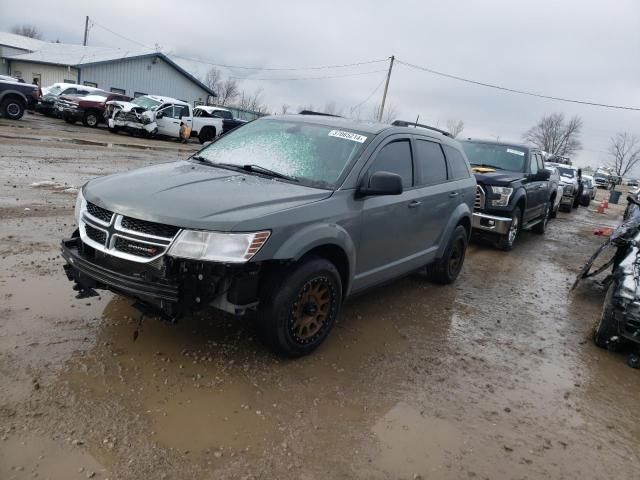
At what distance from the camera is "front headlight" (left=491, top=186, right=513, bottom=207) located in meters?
8.49

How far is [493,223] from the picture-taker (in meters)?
8.58

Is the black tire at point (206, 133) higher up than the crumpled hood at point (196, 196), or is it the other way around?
the crumpled hood at point (196, 196)

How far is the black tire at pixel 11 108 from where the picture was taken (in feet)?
65.2

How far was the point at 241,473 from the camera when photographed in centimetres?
260

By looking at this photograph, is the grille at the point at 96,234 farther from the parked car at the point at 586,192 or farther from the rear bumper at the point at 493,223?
the parked car at the point at 586,192

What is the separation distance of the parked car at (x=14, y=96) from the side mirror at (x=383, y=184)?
67.0ft

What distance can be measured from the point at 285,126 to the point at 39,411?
3.01 metres

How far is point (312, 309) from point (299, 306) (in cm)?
12

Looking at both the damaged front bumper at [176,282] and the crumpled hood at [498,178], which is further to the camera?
the crumpled hood at [498,178]

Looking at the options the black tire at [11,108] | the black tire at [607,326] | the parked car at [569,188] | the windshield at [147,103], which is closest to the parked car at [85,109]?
the windshield at [147,103]

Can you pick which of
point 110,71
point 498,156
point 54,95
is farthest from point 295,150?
point 110,71

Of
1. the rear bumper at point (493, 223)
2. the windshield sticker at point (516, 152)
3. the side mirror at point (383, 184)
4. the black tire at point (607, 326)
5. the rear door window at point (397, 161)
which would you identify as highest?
the windshield sticker at point (516, 152)

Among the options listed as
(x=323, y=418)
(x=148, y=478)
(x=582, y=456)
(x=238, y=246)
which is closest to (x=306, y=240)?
(x=238, y=246)

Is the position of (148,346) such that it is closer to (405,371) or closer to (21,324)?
(21,324)
